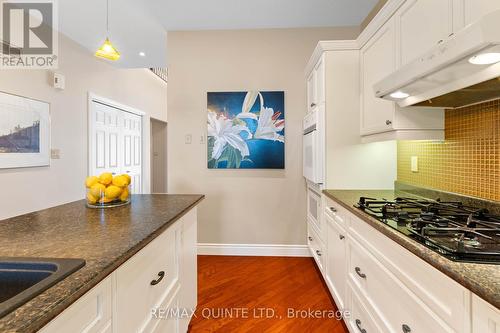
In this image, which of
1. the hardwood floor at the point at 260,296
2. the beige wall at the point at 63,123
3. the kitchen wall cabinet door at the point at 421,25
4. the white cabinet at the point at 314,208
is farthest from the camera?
the beige wall at the point at 63,123

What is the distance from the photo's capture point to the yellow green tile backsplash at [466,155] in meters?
1.38

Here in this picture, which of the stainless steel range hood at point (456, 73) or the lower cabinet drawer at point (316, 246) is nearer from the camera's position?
the stainless steel range hood at point (456, 73)

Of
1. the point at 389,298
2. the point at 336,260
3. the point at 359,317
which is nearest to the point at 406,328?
the point at 389,298

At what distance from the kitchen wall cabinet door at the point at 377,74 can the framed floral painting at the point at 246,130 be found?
109cm

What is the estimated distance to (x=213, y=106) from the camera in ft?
10.3

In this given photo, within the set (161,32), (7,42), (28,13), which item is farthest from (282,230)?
(28,13)

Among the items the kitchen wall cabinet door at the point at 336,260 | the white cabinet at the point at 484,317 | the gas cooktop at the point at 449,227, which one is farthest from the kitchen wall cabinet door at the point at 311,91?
the white cabinet at the point at 484,317

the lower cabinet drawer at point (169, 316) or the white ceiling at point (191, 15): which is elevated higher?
the white ceiling at point (191, 15)

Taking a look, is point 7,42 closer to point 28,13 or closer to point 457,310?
point 28,13

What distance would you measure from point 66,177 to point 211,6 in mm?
2684

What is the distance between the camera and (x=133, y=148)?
16.2ft

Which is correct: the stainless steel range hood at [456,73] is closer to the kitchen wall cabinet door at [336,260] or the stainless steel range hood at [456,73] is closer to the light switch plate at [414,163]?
the light switch plate at [414,163]

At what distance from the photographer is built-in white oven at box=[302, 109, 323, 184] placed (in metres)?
2.35

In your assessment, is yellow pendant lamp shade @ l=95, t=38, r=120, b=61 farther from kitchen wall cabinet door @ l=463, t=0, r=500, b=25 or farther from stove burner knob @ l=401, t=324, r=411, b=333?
stove burner knob @ l=401, t=324, r=411, b=333
